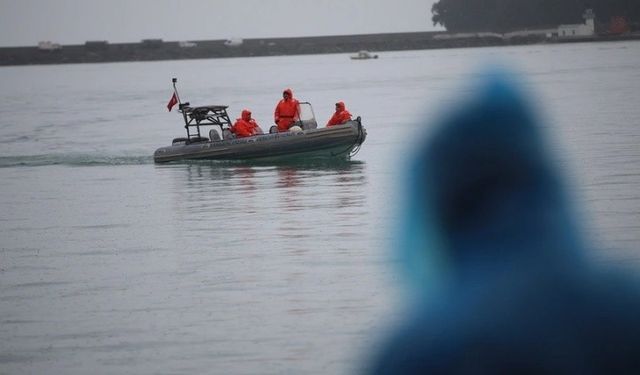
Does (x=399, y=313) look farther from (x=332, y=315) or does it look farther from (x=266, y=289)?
(x=266, y=289)

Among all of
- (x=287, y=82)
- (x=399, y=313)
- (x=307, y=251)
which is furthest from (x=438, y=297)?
(x=287, y=82)

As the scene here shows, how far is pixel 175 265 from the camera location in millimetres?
20156

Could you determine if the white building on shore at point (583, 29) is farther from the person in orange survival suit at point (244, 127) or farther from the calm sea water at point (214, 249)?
the person in orange survival suit at point (244, 127)

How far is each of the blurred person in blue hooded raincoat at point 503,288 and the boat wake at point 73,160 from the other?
11854mm

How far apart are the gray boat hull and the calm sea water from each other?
1.46 feet

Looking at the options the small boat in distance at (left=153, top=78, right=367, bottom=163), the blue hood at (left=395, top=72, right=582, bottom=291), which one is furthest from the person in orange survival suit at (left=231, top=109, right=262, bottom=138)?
the blue hood at (left=395, top=72, right=582, bottom=291)

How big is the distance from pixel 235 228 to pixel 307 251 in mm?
3116

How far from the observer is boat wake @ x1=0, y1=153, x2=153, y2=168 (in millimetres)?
38844

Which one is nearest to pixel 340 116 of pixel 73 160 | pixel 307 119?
pixel 307 119

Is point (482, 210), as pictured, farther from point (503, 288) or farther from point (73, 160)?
point (73, 160)

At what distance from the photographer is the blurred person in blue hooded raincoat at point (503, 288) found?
14.0 metres

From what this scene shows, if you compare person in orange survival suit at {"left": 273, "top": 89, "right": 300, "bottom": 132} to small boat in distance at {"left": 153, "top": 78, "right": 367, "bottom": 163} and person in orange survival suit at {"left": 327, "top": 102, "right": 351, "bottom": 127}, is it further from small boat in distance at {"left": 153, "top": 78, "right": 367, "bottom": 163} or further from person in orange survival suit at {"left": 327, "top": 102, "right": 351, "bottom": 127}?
person in orange survival suit at {"left": 327, "top": 102, "right": 351, "bottom": 127}

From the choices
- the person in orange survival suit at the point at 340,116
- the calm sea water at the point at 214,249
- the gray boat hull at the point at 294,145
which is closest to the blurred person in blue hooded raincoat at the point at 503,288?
the calm sea water at the point at 214,249

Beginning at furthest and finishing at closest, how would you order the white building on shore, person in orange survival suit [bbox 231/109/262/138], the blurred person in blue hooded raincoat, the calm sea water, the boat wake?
the white building on shore, the boat wake, person in orange survival suit [bbox 231/109/262/138], the calm sea water, the blurred person in blue hooded raincoat
